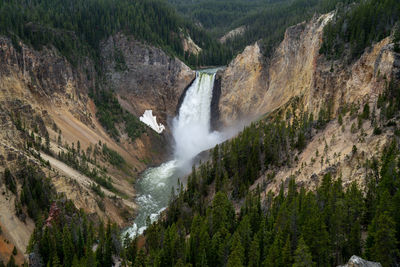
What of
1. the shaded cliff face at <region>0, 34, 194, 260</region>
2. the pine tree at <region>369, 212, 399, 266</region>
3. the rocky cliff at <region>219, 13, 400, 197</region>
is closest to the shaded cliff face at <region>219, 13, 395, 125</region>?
the rocky cliff at <region>219, 13, 400, 197</region>

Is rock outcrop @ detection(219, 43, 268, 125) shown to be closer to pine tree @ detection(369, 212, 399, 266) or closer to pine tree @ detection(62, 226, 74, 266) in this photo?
pine tree @ detection(62, 226, 74, 266)

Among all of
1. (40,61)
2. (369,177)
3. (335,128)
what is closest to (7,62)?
(40,61)

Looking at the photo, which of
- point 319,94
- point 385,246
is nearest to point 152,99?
point 319,94

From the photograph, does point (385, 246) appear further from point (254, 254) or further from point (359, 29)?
point (359, 29)

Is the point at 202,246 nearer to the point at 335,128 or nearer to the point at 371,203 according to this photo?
the point at 371,203

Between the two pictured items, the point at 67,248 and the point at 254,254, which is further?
the point at 67,248

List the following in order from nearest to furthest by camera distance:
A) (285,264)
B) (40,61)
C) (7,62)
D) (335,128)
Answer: (285,264) → (335,128) → (7,62) → (40,61)
